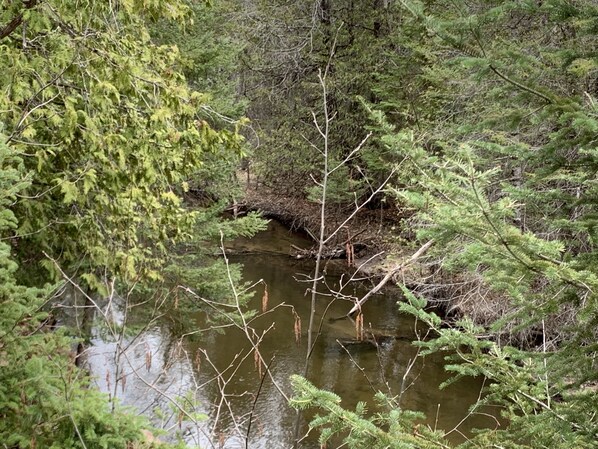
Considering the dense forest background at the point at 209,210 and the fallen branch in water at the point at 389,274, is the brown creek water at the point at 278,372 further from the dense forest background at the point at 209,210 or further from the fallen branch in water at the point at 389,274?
the dense forest background at the point at 209,210

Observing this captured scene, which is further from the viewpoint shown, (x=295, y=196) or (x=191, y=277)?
(x=295, y=196)

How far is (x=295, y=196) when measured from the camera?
1945 cm

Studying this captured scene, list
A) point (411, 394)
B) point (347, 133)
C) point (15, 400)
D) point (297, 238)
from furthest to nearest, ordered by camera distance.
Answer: point (297, 238)
point (347, 133)
point (411, 394)
point (15, 400)

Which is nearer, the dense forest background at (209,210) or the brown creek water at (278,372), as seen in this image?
the dense forest background at (209,210)

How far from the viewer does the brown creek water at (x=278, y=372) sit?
8.39m

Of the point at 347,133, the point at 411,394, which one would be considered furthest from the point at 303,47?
the point at 411,394

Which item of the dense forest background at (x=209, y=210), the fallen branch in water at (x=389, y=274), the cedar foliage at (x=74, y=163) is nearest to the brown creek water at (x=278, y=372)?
the fallen branch in water at (x=389, y=274)

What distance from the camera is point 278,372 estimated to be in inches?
392

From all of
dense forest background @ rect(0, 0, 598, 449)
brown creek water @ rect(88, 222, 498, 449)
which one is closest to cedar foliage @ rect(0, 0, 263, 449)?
dense forest background @ rect(0, 0, 598, 449)

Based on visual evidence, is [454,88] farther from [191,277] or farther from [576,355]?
[576,355]

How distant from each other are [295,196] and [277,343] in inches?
→ 357

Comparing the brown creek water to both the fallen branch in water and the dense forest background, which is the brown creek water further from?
the dense forest background

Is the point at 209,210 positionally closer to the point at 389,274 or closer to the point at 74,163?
the point at 74,163

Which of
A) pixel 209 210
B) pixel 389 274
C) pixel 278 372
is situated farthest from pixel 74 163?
pixel 278 372
